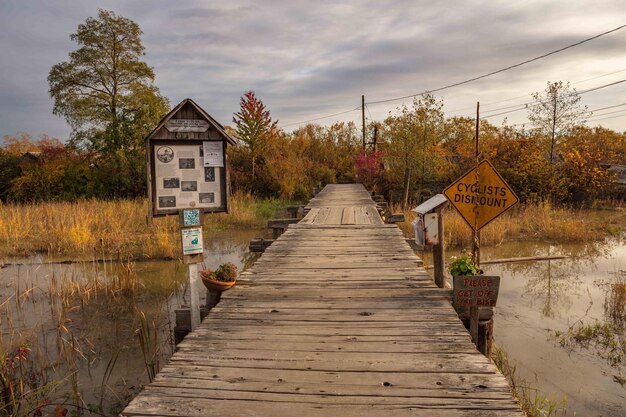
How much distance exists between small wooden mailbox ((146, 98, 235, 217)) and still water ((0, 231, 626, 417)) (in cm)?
140

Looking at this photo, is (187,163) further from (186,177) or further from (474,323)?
(474,323)

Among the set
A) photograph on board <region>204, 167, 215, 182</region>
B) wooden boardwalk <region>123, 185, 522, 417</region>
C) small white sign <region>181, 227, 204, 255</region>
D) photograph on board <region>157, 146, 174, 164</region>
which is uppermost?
photograph on board <region>157, 146, 174, 164</region>

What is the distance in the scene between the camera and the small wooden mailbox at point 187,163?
17.6 ft

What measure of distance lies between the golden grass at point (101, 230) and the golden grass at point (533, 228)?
6598 millimetres

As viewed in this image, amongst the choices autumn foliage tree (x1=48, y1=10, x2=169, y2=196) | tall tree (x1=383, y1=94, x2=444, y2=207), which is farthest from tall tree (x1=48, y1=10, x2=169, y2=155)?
tall tree (x1=383, y1=94, x2=444, y2=207)

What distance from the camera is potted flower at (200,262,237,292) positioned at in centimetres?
489

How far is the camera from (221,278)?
199 inches

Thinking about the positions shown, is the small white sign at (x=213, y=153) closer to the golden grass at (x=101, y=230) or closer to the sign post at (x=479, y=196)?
the sign post at (x=479, y=196)

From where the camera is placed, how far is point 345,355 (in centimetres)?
326

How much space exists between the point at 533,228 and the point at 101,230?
1372cm

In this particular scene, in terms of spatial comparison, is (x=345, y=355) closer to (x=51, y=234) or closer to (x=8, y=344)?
(x=8, y=344)

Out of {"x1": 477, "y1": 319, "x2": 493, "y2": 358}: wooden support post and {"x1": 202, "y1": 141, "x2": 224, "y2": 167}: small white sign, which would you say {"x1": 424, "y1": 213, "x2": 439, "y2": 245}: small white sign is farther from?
{"x1": 202, "y1": 141, "x2": 224, "y2": 167}: small white sign

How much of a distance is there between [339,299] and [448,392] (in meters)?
1.98

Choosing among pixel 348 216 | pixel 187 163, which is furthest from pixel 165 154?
pixel 348 216
